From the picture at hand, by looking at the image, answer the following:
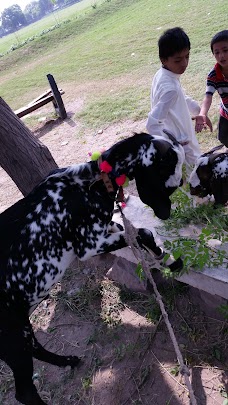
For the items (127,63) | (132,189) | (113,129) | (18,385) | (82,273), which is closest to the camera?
(18,385)

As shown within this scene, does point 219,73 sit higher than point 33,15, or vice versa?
point 33,15

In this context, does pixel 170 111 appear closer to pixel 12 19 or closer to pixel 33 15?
pixel 12 19

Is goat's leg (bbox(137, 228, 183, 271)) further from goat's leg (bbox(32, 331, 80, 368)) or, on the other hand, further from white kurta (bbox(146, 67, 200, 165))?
goat's leg (bbox(32, 331, 80, 368))

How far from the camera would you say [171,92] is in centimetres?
334

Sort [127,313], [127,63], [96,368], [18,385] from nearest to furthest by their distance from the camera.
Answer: [18,385] → [96,368] → [127,313] → [127,63]

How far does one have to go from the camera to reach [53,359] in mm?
3102

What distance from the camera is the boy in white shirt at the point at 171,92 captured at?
3.26 meters

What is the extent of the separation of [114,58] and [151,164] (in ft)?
37.1

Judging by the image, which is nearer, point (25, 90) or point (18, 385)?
point (18, 385)

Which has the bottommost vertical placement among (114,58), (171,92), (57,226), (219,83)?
(114,58)

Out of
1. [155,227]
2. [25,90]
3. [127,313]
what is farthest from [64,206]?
[25,90]

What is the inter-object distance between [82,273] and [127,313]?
0.89 metres

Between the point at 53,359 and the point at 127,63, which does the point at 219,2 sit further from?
the point at 53,359

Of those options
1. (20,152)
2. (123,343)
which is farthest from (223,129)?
(123,343)
